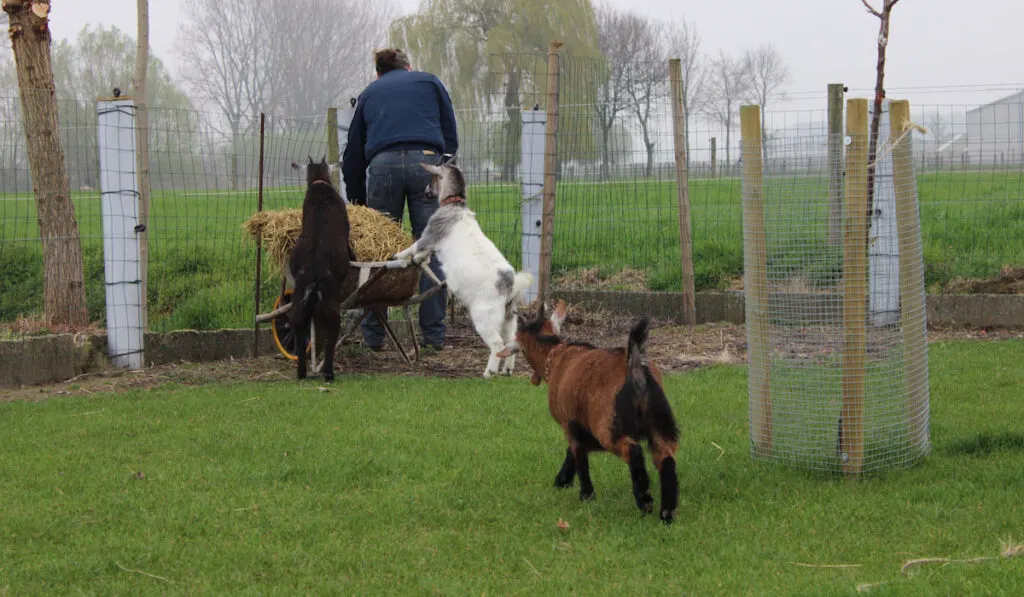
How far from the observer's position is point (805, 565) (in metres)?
3.88

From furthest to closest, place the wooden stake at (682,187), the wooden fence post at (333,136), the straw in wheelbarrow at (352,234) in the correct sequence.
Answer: the wooden fence post at (333,136), the wooden stake at (682,187), the straw in wheelbarrow at (352,234)

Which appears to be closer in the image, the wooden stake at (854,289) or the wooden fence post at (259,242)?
the wooden stake at (854,289)

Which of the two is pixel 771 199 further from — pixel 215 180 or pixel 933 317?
pixel 215 180

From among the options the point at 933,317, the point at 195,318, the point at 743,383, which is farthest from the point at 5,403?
the point at 933,317

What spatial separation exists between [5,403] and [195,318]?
3227mm

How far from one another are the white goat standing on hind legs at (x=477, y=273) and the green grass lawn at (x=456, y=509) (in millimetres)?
1374

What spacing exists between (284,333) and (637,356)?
17.5 ft

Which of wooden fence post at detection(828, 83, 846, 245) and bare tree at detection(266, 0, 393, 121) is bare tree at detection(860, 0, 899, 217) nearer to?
wooden fence post at detection(828, 83, 846, 245)

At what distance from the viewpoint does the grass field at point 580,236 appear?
1049 centimetres

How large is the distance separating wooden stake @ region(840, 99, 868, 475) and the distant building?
6.24 metres

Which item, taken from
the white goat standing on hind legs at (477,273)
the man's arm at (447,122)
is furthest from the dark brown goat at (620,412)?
the man's arm at (447,122)

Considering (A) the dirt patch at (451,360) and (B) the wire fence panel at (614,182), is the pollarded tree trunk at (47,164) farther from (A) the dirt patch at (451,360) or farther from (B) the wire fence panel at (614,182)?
(B) the wire fence panel at (614,182)

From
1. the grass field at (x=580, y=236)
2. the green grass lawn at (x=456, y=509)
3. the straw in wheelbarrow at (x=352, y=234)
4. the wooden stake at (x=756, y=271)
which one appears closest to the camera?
the green grass lawn at (x=456, y=509)

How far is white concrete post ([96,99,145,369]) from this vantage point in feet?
28.4
